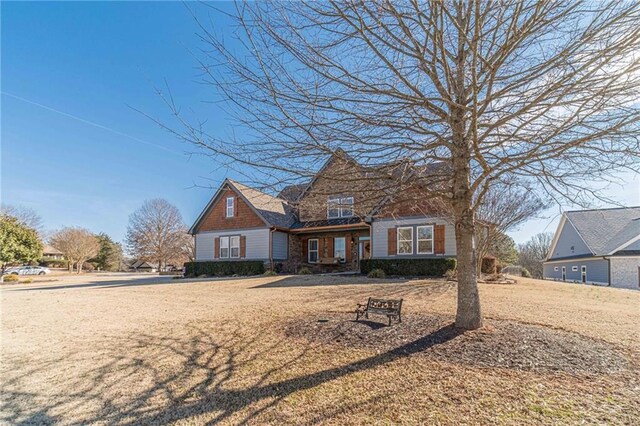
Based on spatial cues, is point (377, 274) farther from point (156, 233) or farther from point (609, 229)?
point (156, 233)

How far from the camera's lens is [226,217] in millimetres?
24266

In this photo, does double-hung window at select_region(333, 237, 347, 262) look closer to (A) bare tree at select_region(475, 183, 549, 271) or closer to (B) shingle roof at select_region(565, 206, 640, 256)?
(A) bare tree at select_region(475, 183, 549, 271)

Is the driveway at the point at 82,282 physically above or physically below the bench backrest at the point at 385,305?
below

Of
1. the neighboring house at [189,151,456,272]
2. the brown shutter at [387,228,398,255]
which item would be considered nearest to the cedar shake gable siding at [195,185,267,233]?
the neighboring house at [189,151,456,272]

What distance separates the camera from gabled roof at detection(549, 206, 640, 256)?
25.8 m

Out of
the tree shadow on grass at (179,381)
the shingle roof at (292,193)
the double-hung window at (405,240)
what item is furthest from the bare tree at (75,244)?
the shingle roof at (292,193)

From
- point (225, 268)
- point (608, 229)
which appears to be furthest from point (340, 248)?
point (608, 229)

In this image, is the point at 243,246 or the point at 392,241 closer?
the point at 392,241

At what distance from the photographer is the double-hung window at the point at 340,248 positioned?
23.2 metres

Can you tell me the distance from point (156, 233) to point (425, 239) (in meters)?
39.6

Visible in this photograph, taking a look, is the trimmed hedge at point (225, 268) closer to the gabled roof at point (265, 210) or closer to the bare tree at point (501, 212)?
the gabled roof at point (265, 210)

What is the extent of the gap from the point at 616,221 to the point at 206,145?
36.7m

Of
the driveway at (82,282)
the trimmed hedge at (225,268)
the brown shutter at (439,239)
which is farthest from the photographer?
the trimmed hedge at (225,268)

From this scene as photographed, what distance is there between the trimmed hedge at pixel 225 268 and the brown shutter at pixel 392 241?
8.36 metres
